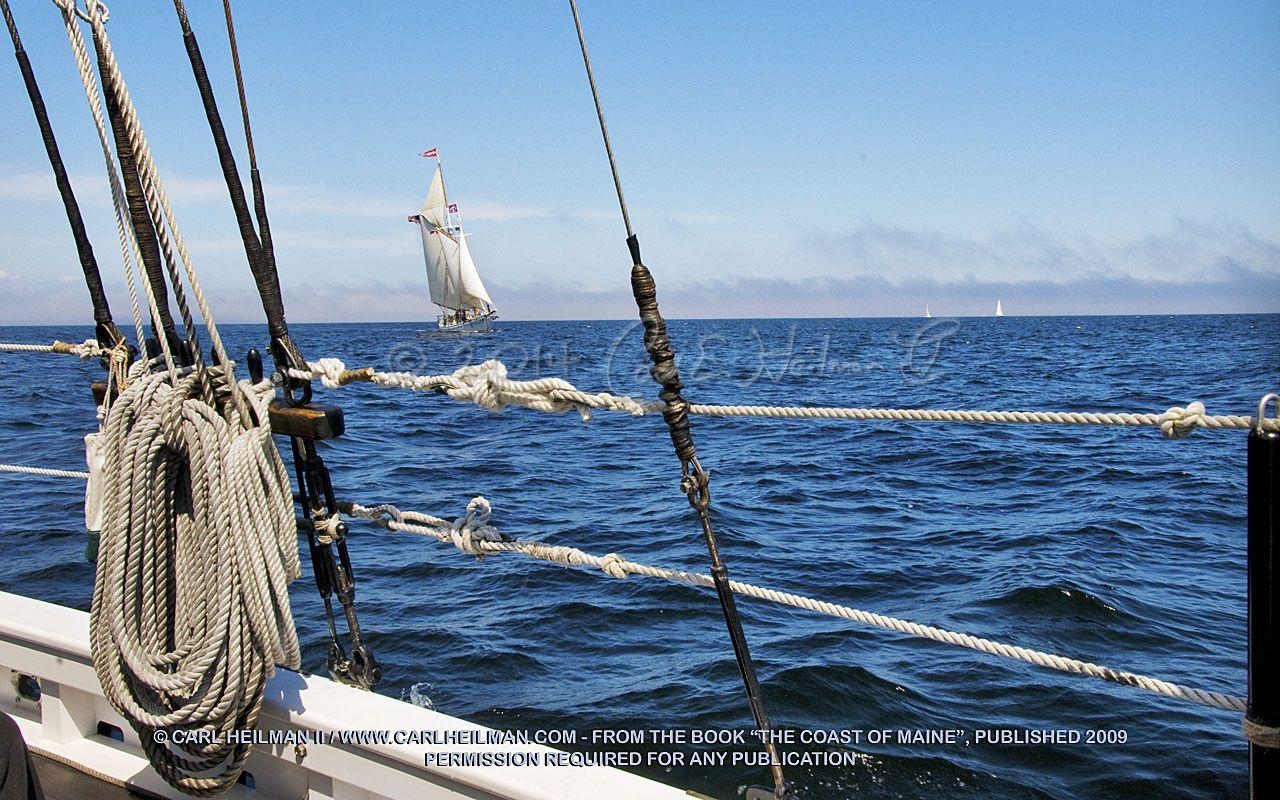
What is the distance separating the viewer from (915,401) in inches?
748

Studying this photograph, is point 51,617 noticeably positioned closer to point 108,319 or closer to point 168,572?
point 168,572

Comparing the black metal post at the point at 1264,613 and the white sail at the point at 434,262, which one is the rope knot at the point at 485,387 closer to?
the black metal post at the point at 1264,613

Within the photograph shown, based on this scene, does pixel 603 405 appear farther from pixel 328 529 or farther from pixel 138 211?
pixel 138 211

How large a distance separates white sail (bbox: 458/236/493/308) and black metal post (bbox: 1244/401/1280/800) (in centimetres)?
6475

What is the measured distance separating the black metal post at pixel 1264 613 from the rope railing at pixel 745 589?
0.08 m

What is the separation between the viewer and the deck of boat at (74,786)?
2217 mm

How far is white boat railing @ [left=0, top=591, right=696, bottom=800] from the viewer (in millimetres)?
1770

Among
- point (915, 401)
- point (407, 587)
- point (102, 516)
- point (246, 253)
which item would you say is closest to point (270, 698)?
point (102, 516)

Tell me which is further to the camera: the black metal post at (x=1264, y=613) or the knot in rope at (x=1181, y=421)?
the knot in rope at (x=1181, y=421)

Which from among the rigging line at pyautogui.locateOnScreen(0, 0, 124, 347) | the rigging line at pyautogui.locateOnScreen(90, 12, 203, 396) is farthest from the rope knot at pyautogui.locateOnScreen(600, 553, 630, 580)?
the rigging line at pyautogui.locateOnScreen(0, 0, 124, 347)

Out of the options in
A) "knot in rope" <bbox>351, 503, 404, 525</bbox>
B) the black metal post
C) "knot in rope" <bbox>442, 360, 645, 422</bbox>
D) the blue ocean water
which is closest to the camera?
the black metal post

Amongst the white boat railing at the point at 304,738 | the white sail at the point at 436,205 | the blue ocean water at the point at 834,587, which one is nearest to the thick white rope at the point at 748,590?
the white boat railing at the point at 304,738

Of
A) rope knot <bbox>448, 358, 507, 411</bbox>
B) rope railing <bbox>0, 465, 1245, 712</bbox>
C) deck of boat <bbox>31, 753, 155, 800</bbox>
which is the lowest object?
deck of boat <bbox>31, 753, 155, 800</bbox>

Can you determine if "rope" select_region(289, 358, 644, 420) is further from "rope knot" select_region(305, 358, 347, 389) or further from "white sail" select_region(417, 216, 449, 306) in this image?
"white sail" select_region(417, 216, 449, 306)
